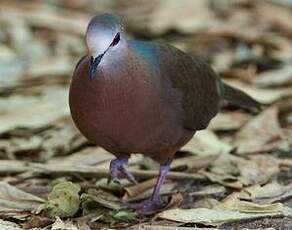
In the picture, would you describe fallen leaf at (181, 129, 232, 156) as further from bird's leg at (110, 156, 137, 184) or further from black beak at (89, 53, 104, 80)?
black beak at (89, 53, 104, 80)

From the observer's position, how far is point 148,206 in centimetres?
386

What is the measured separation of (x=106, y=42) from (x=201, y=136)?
5.38 feet

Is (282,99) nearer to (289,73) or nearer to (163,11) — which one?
(289,73)

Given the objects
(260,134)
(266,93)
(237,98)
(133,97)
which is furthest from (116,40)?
(266,93)

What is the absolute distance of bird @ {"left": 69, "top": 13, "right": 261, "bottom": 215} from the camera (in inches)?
131

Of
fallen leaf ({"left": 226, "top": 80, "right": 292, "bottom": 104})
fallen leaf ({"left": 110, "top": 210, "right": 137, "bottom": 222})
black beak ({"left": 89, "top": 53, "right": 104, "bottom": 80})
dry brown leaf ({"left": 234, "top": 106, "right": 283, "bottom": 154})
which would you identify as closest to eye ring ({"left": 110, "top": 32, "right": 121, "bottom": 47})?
black beak ({"left": 89, "top": 53, "right": 104, "bottom": 80})

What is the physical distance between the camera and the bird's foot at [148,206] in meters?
3.85

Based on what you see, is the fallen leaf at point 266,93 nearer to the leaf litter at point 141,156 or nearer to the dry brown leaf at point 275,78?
the leaf litter at point 141,156

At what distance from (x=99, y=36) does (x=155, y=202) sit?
98 cm

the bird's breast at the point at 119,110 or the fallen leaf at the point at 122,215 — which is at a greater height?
the bird's breast at the point at 119,110

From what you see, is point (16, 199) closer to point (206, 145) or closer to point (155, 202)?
point (155, 202)

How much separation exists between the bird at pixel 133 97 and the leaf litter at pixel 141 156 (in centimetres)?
25

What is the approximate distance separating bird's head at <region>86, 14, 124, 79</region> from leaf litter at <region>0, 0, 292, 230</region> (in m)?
0.65

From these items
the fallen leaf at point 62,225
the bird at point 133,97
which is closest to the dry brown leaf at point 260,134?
the bird at point 133,97
